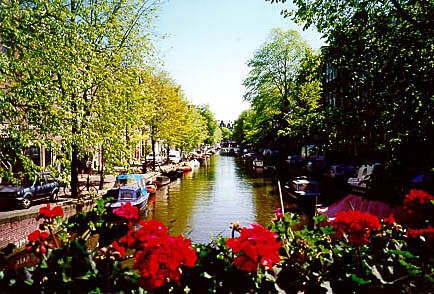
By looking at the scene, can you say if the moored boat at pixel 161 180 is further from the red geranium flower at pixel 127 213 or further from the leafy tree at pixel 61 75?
the red geranium flower at pixel 127 213

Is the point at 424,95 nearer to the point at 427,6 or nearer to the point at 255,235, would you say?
the point at 427,6

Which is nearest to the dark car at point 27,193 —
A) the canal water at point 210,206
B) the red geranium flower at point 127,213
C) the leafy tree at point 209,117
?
the canal water at point 210,206

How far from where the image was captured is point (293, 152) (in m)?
64.1

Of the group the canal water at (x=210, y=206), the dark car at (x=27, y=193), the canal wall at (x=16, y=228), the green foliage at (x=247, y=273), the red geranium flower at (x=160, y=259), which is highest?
the red geranium flower at (x=160, y=259)

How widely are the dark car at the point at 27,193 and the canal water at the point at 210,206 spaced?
522 centimetres

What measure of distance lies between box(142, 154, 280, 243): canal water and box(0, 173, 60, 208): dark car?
5216 mm

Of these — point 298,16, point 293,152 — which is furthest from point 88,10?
point 293,152

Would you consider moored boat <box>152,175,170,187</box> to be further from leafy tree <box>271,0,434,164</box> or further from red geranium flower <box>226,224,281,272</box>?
red geranium flower <box>226,224,281,272</box>

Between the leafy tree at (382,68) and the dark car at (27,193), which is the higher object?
the leafy tree at (382,68)

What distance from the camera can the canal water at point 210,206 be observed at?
2112 centimetres

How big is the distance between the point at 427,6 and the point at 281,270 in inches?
458

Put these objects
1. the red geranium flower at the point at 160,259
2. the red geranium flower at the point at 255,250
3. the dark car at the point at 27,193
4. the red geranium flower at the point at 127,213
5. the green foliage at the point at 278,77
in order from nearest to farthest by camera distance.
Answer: the red geranium flower at the point at 160,259
the red geranium flower at the point at 255,250
the red geranium flower at the point at 127,213
the dark car at the point at 27,193
the green foliage at the point at 278,77

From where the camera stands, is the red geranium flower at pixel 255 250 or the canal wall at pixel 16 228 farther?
the canal wall at pixel 16 228

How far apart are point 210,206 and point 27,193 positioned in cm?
1139
